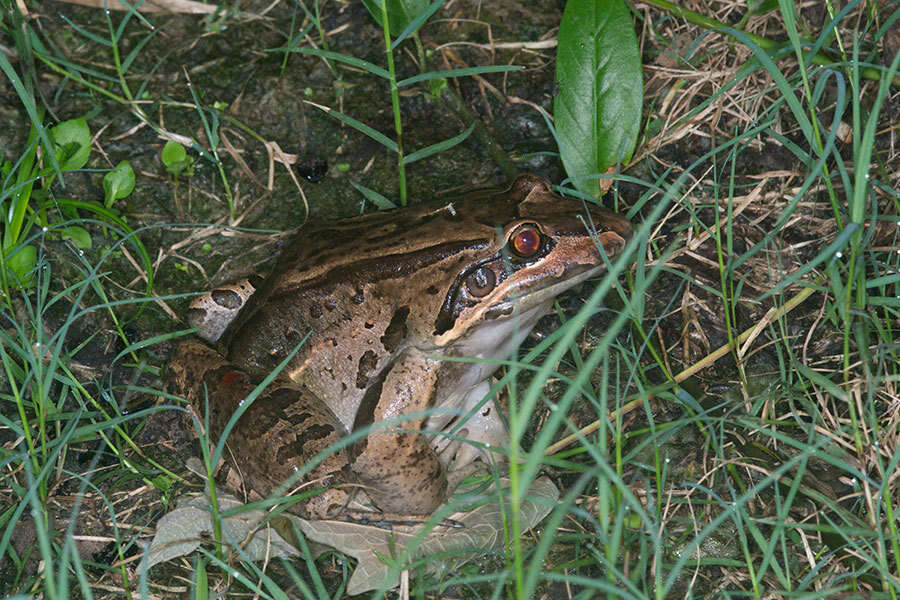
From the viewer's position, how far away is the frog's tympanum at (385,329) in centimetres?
298

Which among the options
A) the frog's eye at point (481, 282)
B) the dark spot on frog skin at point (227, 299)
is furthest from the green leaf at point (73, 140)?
the frog's eye at point (481, 282)

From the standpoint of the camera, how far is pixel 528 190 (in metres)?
3.15

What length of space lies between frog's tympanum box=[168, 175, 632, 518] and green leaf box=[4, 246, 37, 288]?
2.35ft

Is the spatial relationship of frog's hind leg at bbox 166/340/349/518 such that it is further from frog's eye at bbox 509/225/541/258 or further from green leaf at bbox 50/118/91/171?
green leaf at bbox 50/118/91/171

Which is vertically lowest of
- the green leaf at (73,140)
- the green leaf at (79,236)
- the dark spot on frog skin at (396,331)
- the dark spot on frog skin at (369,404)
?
the dark spot on frog skin at (369,404)

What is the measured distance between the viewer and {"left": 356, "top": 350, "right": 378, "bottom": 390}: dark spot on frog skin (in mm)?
3283

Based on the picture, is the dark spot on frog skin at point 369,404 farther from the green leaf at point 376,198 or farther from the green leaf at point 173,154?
the green leaf at point 173,154

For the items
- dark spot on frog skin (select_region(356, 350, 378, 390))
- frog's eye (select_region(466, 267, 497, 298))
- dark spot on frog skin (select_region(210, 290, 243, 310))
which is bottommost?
dark spot on frog skin (select_region(356, 350, 378, 390))

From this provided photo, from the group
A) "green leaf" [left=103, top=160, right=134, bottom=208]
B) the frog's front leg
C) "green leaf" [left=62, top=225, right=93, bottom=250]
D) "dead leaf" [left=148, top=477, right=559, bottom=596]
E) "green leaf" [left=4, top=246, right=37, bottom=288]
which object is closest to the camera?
"dead leaf" [left=148, top=477, right=559, bottom=596]

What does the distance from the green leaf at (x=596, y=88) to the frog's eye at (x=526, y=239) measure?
0.47m

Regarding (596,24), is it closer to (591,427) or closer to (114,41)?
(591,427)

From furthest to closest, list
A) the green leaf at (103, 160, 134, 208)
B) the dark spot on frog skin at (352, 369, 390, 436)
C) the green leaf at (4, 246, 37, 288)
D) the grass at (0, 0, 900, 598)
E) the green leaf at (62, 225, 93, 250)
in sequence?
the green leaf at (103, 160, 134, 208), the green leaf at (62, 225, 93, 250), the green leaf at (4, 246, 37, 288), the dark spot on frog skin at (352, 369, 390, 436), the grass at (0, 0, 900, 598)

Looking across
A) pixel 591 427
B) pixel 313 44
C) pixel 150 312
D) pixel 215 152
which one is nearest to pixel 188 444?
pixel 150 312

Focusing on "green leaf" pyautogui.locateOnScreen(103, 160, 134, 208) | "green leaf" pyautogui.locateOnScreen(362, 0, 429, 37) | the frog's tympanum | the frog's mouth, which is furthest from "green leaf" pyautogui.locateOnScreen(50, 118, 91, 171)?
the frog's mouth
